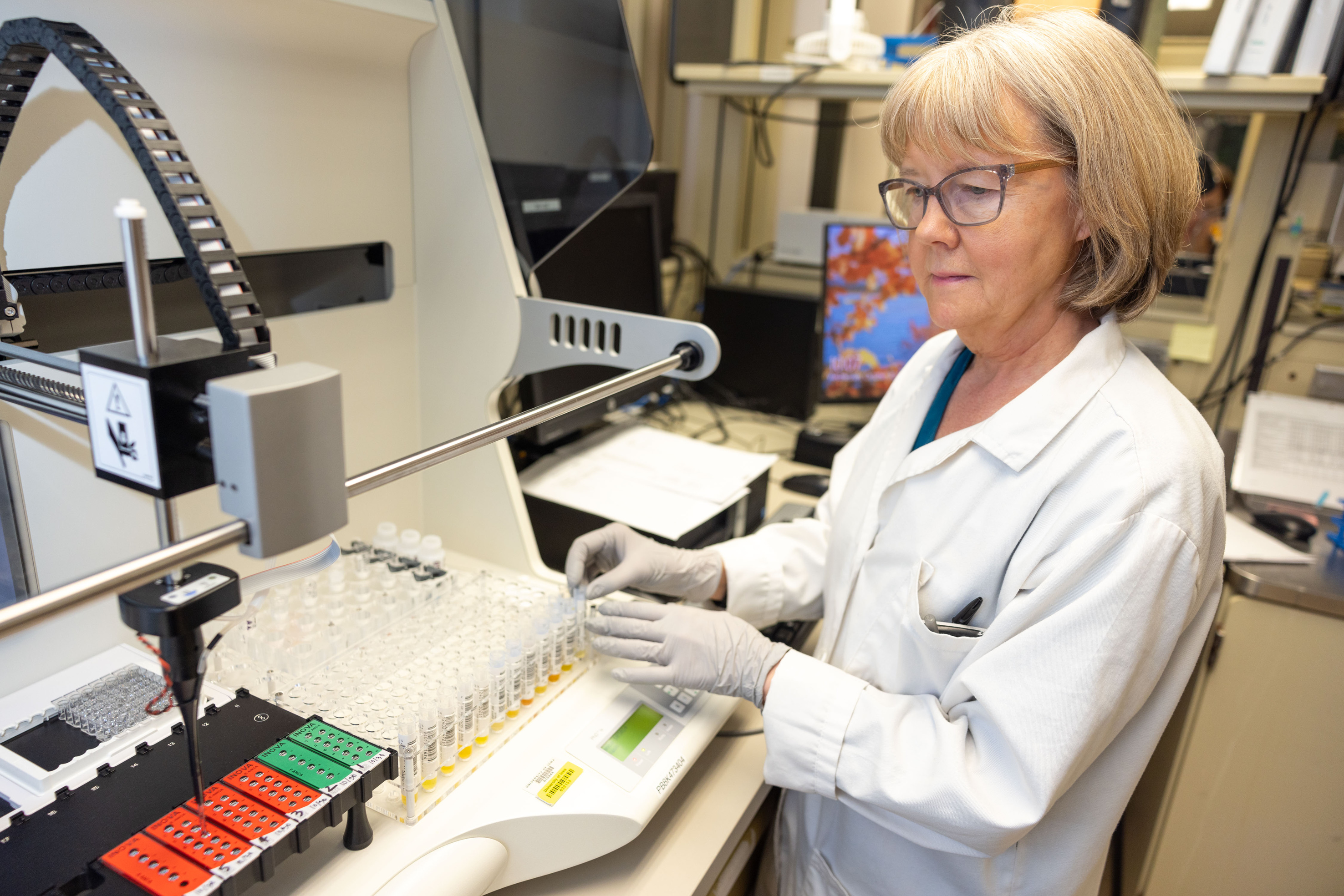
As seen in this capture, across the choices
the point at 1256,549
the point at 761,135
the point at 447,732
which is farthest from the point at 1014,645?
the point at 761,135

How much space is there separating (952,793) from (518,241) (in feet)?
2.99

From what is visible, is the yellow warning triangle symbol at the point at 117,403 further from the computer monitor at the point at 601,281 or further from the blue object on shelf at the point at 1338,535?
the blue object on shelf at the point at 1338,535

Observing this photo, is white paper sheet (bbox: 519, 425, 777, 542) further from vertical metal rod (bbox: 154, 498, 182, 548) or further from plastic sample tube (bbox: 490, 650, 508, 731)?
vertical metal rod (bbox: 154, 498, 182, 548)

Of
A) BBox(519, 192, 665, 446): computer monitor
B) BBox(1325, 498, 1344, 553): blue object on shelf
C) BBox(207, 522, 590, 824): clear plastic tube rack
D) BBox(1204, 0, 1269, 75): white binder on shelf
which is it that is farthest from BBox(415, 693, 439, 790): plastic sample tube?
BBox(1204, 0, 1269, 75): white binder on shelf

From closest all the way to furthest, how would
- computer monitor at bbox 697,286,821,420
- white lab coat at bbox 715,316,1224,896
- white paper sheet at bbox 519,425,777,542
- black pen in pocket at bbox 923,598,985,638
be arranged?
white lab coat at bbox 715,316,1224,896
black pen in pocket at bbox 923,598,985,638
white paper sheet at bbox 519,425,777,542
computer monitor at bbox 697,286,821,420

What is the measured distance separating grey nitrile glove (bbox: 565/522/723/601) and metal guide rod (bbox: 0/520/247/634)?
62 centimetres

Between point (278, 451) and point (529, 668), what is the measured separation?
537mm

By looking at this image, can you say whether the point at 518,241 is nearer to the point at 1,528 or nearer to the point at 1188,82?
the point at 1,528

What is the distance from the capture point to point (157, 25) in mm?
831

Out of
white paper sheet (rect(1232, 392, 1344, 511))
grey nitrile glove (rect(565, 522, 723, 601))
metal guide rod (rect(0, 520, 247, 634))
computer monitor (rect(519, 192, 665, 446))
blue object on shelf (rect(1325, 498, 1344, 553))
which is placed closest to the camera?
metal guide rod (rect(0, 520, 247, 634))

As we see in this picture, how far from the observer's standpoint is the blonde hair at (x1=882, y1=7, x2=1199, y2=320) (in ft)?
2.56

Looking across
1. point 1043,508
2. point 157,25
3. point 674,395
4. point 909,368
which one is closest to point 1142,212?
point 1043,508


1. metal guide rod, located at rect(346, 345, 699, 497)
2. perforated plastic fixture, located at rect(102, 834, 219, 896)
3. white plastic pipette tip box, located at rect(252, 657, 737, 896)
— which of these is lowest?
white plastic pipette tip box, located at rect(252, 657, 737, 896)

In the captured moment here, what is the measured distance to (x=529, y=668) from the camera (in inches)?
37.0
